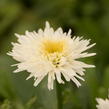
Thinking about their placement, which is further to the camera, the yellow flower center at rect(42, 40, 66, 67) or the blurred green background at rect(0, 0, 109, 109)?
the blurred green background at rect(0, 0, 109, 109)

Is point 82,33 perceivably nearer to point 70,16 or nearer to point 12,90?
point 70,16

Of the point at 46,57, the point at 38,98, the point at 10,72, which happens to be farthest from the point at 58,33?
the point at 10,72

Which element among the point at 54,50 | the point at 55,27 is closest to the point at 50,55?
the point at 54,50

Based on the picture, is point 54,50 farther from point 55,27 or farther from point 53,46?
point 55,27

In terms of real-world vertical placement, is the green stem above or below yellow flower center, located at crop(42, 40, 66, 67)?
below

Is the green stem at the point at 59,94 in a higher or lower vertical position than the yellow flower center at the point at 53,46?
lower
